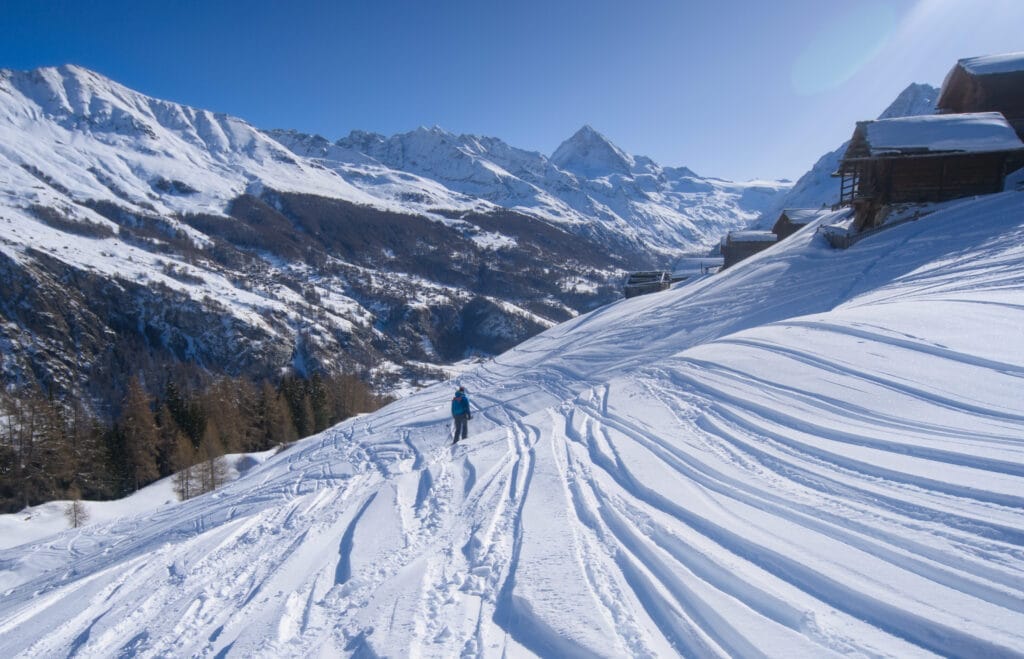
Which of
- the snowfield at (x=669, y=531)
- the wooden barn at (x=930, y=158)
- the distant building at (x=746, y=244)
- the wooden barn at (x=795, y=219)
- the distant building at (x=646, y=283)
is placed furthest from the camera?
the distant building at (x=646, y=283)

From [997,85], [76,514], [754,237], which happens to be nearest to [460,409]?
[76,514]

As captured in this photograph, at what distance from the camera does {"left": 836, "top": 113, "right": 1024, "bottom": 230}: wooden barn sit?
20.5 m

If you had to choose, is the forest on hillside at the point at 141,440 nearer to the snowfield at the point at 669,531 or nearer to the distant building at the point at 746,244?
the snowfield at the point at 669,531

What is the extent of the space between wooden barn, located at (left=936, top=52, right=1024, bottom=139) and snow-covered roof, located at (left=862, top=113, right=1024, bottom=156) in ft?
16.4

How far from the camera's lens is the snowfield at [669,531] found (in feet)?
13.2

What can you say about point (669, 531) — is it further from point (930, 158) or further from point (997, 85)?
point (997, 85)

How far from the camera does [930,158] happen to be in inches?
832

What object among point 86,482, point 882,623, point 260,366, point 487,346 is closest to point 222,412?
point 86,482

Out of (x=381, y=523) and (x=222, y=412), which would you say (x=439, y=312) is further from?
(x=381, y=523)

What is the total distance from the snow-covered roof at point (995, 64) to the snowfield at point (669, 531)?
20567 millimetres

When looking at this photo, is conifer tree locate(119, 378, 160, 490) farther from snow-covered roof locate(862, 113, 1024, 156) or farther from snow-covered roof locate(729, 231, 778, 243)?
snow-covered roof locate(862, 113, 1024, 156)

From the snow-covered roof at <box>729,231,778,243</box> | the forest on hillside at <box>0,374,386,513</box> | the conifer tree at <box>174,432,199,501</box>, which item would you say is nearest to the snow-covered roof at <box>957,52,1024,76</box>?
the snow-covered roof at <box>729,231,778,243</box>

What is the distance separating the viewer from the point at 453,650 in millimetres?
4219

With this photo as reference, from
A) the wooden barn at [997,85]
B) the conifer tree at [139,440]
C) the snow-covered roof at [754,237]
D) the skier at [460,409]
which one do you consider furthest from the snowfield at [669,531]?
the conifer tree at [139,440]
